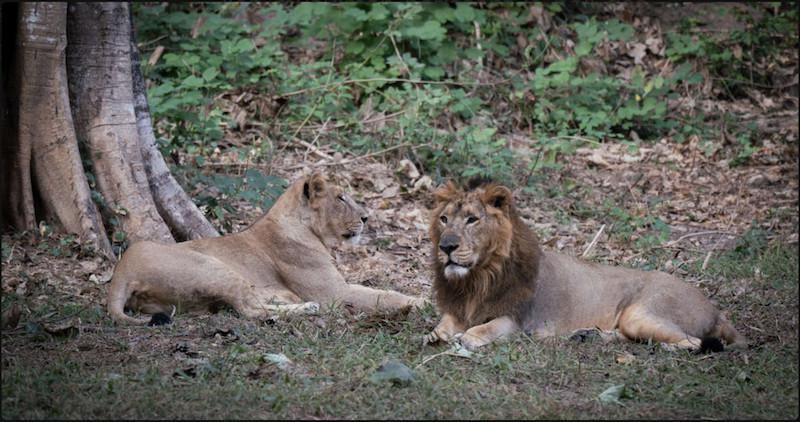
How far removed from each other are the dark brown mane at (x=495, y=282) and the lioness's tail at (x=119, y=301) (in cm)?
207

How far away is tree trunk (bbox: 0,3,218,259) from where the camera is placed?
7.55m

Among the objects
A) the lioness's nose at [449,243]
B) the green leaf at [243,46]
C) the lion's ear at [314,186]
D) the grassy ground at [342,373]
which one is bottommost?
the grassy ground at [342,373]

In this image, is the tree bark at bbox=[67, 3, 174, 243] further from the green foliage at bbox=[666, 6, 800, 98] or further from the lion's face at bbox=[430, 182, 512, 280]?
the green foliage at bbox=[666, 6, 800, 98]

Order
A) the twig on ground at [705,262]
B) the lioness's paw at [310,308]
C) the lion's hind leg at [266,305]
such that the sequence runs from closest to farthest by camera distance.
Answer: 1. the lion's hind leg at [266,305]
2. the lioness's paw at [310,308]
3. the twig on ground at [705,262]

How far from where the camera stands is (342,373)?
5402 millimetres

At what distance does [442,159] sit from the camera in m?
11.4

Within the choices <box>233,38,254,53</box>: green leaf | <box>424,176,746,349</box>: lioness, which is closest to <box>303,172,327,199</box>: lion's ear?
<box>424,176,746,349</box>: lioness

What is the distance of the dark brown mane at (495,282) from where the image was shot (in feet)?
21.5

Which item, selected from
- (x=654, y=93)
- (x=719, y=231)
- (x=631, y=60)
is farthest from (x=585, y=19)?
(x=719, y=231)

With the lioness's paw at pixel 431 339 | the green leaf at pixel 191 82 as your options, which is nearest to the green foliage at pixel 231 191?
the green leaf at pixel 191 82

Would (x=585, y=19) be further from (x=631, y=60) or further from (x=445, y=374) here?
(x=445, y=374)

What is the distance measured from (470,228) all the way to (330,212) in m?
1.82

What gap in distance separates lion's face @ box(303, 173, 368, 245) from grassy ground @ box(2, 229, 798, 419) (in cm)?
110

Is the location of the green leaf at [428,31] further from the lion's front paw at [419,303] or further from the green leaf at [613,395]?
the green leaf at [613,395]
